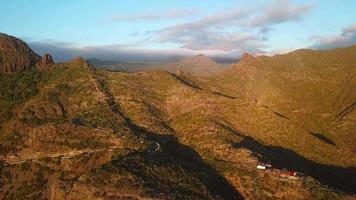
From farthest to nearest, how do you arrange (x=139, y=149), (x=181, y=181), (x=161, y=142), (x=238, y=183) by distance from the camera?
1. (x=161, y=142)
2. (x=139, y=149)
3. (x=238, y=183)
4. (x=181, y=181)

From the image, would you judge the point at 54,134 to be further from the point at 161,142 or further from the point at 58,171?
the point at 161,142

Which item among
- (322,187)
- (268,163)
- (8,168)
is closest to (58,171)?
(8,168)

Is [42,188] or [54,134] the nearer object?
[42,188]

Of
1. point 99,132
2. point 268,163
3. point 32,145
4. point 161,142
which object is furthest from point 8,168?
point 268,163

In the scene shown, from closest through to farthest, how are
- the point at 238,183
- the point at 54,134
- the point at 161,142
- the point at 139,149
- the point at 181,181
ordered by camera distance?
the point at 181,181 < the point at 238,183 < the point at 139,149 < the point at 54,134 < the point at 161,142

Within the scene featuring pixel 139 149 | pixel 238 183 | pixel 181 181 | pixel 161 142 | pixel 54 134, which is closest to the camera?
pixel 181 181

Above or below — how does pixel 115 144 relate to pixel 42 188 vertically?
above

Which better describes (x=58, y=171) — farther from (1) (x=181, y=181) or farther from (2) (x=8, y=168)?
(1) (x=181, y=181)

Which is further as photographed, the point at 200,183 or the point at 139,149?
the point at 139,149

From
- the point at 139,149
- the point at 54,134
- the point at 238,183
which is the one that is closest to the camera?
the point at 238,183
